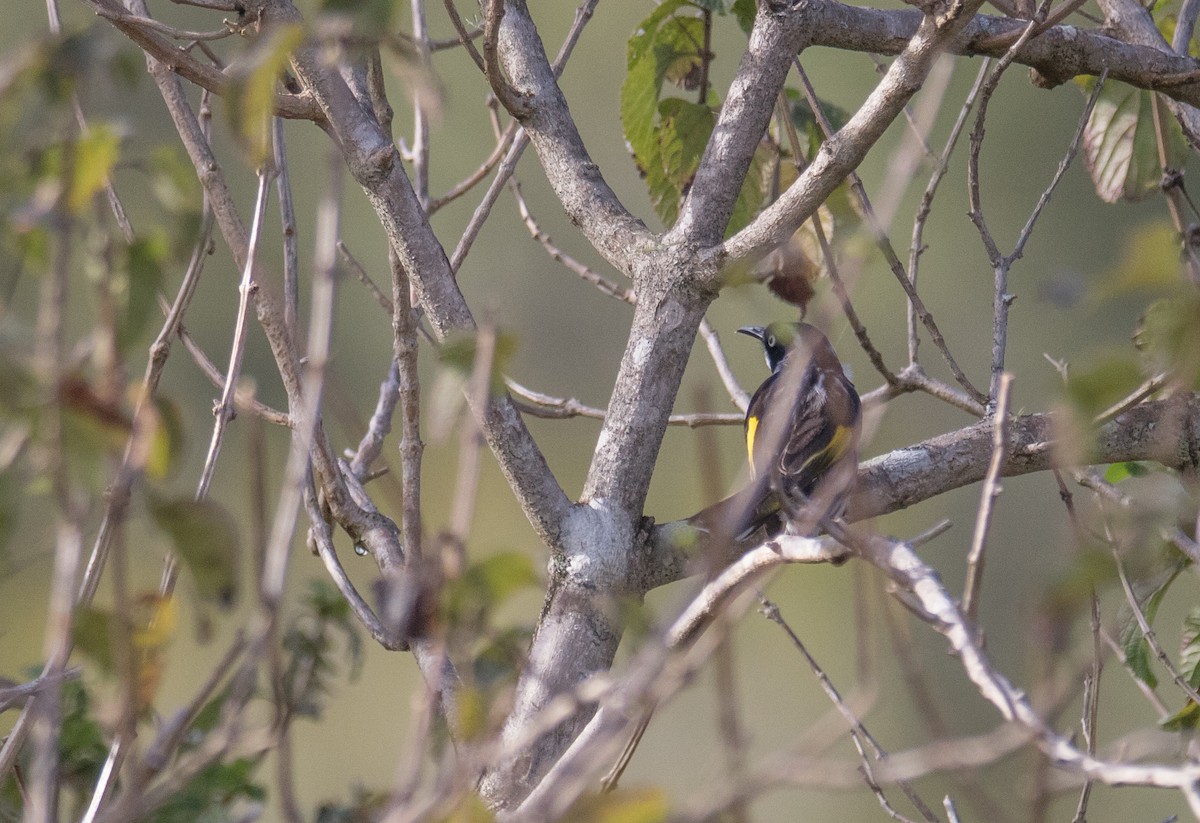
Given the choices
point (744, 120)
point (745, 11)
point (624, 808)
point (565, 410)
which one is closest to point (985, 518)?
point (624, 808)

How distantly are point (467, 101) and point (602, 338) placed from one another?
A: 3.49 m

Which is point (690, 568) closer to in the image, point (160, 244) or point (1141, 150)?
point (160, 244)

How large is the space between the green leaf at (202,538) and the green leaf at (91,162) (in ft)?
0.82

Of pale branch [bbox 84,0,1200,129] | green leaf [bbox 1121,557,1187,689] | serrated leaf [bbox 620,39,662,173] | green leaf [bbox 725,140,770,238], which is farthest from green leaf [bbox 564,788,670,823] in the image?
serrated leaf [bbox 620,39,662,173]

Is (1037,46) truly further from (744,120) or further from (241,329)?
(241,329)

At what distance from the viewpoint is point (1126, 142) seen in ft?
11.1

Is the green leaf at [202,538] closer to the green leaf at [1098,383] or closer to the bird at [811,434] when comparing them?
the green leaf at [1098,383]

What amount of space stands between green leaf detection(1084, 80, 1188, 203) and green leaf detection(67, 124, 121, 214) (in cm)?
311

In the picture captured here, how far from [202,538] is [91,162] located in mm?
313

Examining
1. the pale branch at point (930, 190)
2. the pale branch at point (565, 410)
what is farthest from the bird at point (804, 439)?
the pale branch at point (930, 190)

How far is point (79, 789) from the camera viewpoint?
178 cm

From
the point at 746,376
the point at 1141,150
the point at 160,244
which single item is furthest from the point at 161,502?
the point at 746,376

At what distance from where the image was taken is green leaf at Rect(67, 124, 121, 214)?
0.90 meters

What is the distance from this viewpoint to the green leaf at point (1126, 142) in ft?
11.1
